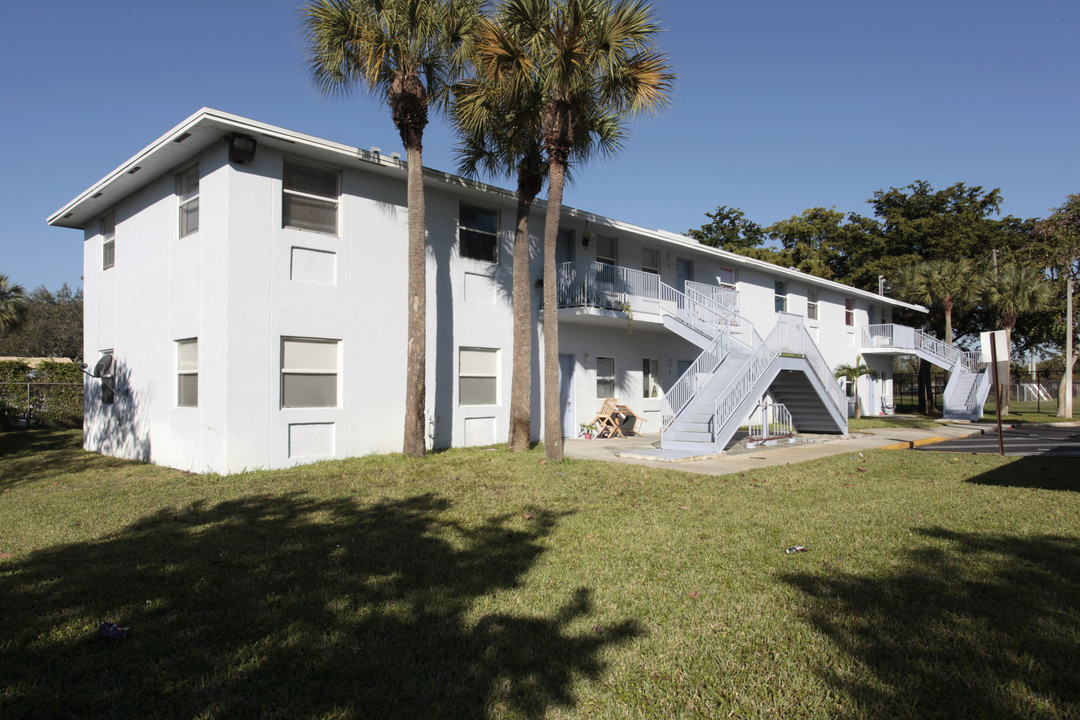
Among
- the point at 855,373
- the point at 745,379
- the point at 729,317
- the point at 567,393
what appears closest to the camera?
the point at 745,379

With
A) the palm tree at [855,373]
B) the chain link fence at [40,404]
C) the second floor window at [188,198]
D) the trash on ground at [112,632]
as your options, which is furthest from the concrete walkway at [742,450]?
the chain link fence at [40,404]

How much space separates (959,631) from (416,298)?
32.8ft

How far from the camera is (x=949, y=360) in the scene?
30500mm

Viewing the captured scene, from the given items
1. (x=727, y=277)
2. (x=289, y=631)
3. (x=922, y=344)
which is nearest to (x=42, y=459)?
(x=289, y=631)

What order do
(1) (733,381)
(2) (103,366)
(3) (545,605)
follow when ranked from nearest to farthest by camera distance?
(3) (545,605) → (1) (733,381) → (2) (103,366)

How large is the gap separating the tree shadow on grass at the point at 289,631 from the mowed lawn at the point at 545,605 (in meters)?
0.02

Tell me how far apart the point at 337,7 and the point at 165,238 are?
232 inches

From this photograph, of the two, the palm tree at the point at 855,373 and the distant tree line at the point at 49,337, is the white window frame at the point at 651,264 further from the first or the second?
the distant tree line at the point at 49,337

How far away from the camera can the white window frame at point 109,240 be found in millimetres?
16312

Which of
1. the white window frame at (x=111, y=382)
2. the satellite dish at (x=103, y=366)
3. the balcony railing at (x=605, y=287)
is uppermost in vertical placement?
the balcony railing at (x=605, y=287)

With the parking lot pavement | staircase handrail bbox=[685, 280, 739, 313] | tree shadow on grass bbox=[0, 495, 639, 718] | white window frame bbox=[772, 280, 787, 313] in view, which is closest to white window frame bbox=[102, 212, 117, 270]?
tree shadow on grass bbox=[0, 495, 639, 718]

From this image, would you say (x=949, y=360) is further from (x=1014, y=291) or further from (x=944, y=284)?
(x=1014, y=291)

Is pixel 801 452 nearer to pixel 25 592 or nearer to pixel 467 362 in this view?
pixel 467 362

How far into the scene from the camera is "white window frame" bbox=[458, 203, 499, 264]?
15.5 meters
